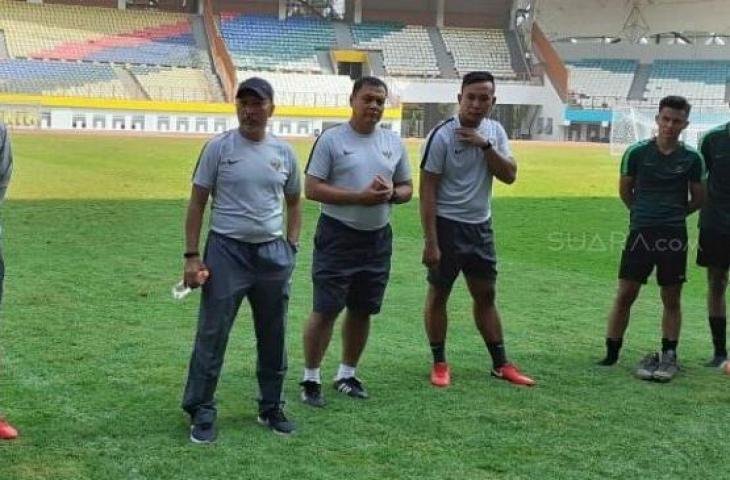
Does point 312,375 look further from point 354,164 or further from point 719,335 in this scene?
point 719,335

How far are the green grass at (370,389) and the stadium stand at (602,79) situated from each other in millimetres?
43907

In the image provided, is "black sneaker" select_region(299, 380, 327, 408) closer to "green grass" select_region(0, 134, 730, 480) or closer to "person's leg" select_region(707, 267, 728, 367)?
"green grass" select_region(0, 134, 730, 480)

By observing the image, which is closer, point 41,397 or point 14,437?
point 14,437

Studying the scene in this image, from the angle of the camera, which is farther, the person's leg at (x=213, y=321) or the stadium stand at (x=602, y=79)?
the stadium stand at (x=602, y=79)

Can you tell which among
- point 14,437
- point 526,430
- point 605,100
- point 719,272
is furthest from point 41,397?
point 605,100

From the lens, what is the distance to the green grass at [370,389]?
446 centimetres

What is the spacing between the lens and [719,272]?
6.59 m

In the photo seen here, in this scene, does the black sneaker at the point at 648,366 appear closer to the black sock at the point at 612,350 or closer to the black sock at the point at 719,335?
the black sock at the point at 612,350

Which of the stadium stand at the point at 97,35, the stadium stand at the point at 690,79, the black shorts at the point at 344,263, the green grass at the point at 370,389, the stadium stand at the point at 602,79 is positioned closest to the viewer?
the green grass at the point at 370,389

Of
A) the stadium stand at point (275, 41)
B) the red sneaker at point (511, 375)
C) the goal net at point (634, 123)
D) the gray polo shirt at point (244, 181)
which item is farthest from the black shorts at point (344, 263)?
the stadium stand at point (275, 41)

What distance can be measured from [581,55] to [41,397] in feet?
190

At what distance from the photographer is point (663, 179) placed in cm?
617

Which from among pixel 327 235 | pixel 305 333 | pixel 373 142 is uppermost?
pixel 373 142

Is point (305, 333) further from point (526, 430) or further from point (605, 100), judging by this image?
point (605, 100)
